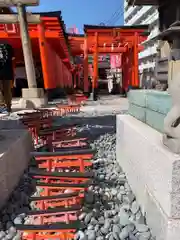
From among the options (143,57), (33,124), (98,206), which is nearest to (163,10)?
(33,124)

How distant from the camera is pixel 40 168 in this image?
11.2 feet

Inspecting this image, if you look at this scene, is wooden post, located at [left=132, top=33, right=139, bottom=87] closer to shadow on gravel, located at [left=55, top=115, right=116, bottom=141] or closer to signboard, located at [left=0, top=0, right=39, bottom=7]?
signboard, located at [left=0, top=0, right=39, bottom=7]

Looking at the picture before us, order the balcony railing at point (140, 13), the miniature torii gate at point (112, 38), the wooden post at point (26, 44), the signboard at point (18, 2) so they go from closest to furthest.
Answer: the signboard at point (18, 2), the wooden post at point (26, 44), the miniature torii gate at point (112, 38), the balcony railing at point (140, 13)

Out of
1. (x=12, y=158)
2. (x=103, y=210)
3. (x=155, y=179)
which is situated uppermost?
(x=155, y=179)

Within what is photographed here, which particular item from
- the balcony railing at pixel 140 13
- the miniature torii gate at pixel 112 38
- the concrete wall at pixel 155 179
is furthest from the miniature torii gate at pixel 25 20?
the balcony railing at pixel 140 13

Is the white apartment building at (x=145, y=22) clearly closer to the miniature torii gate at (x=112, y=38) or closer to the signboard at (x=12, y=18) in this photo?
the miniature torii gate at (x=112, y=38)

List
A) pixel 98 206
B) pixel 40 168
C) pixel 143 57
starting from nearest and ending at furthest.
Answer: pixel 98 206
pixel 40 168
pixel 143 57

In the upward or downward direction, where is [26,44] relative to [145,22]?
downward

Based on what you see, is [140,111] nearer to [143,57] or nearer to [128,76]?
[128,76]

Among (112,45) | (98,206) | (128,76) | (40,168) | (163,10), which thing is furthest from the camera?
(128,76)

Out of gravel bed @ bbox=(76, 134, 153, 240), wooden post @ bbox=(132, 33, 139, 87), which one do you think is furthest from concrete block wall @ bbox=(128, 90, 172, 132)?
wooden post @ bbox=(132, 33, 139, 87)

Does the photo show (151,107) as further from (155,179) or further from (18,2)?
(18,2)

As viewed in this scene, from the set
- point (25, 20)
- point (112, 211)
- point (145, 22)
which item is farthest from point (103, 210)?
point (145, 22)

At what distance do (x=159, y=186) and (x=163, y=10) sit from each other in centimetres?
357
